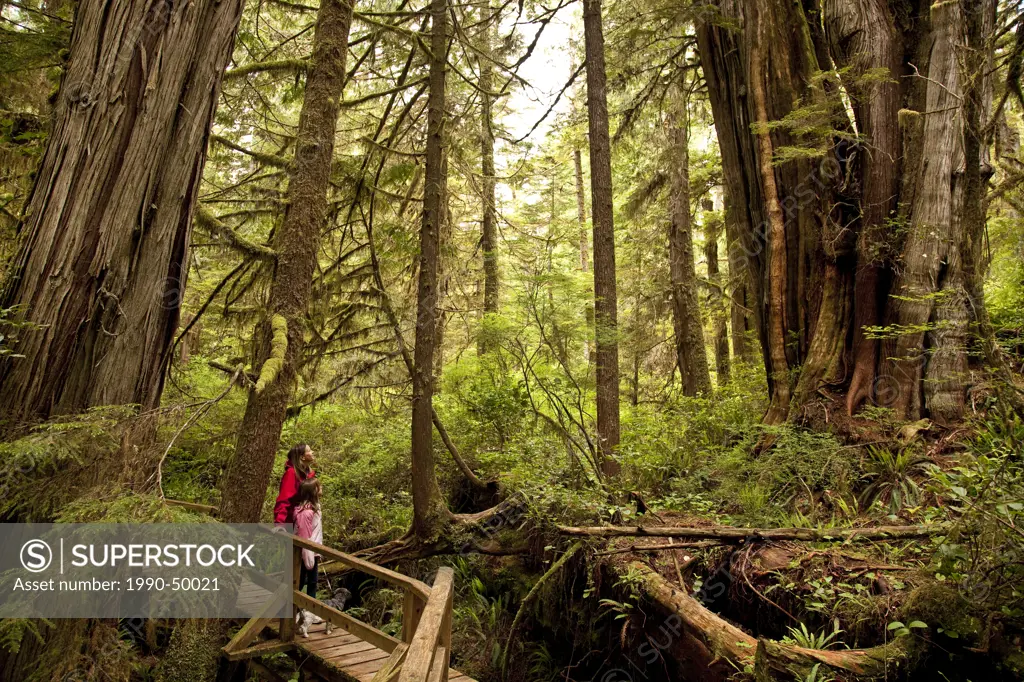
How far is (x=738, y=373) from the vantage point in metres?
11.1

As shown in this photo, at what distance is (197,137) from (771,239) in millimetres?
7459

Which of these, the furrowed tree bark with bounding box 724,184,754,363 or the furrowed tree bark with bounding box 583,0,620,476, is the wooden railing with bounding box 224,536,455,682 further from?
the furrowed tree bark with bounding box 724,184,754,363

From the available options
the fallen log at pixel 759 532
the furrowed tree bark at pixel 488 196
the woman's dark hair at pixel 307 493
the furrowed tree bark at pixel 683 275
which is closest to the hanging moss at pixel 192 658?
the woman's dark hair at pixel 307 493

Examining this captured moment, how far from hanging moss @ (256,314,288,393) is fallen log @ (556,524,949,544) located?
318 centimetres

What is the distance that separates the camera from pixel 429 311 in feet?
24.0

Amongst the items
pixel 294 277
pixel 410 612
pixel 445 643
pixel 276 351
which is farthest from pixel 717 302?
pixel 445 643

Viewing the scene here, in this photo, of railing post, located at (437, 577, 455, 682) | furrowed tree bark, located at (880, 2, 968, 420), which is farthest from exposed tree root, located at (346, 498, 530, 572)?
furrowed tree bark, located at (880, 2, 968, 420)

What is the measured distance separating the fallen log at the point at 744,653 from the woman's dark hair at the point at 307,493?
350 cm

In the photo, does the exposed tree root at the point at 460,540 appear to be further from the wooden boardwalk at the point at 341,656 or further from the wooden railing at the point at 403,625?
the wooden railing at the point at 403,625

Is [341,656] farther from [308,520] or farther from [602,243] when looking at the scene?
[602,243]

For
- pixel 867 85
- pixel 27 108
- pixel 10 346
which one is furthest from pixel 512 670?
pixel 27 108

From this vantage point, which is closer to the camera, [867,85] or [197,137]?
[197,137]

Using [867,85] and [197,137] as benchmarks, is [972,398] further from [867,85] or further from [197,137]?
[197,137]

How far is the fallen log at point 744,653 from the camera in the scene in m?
3.48
